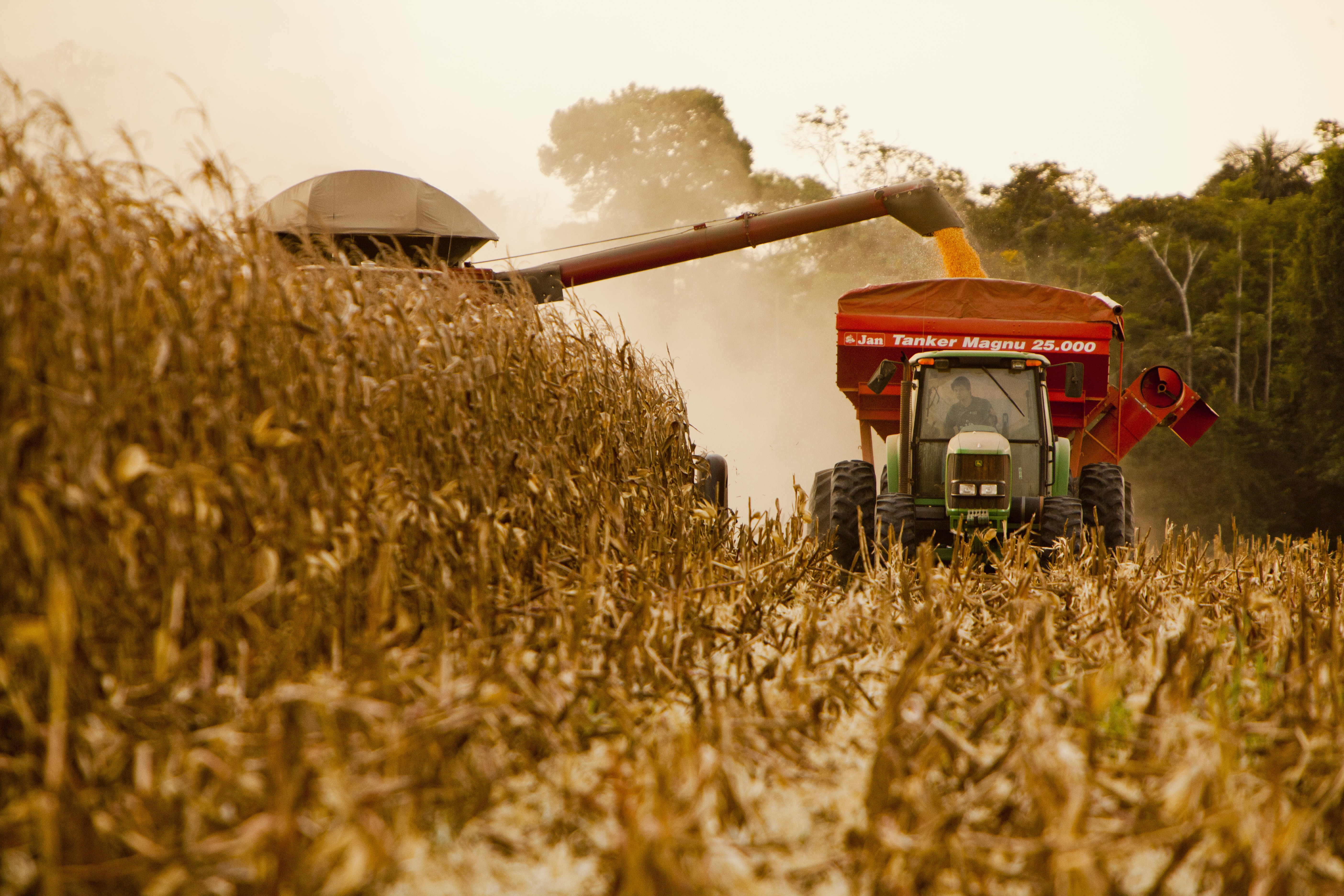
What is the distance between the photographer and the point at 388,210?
11.0m

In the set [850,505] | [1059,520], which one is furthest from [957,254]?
[1059,520]

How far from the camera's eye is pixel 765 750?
2.75 m

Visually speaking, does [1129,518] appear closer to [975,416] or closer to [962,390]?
[975,416]

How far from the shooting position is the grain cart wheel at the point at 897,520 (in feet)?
22.4

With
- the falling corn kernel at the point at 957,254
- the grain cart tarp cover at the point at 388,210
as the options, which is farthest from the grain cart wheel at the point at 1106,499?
the grain cart tarp cover at the point at 388,210

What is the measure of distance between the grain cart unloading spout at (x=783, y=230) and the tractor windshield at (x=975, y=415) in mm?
3687

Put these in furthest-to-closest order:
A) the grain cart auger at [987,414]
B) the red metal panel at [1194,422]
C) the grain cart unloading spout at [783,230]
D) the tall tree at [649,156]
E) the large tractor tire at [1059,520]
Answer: the tall tree at [649,156], the grain cart unloading spout at [783,230], the red metal panel at [1194,422], the grain cart auger at [987,414], the large tractor tire at [1059,520]

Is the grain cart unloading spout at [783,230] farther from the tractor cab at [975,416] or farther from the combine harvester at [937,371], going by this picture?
the tractor cab at [975,416]

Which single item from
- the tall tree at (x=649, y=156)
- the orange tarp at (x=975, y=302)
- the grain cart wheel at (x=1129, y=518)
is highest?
the tall tree at (x=649, y=156)

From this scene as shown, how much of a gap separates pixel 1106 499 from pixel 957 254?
4047 millimetres

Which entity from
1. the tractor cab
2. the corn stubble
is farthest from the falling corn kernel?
the corn stubble

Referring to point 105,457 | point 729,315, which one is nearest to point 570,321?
point 105,457

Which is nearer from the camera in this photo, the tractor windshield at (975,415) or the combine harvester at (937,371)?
the combine harvester at (937,371)

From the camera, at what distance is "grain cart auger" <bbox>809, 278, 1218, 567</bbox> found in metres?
6.99
